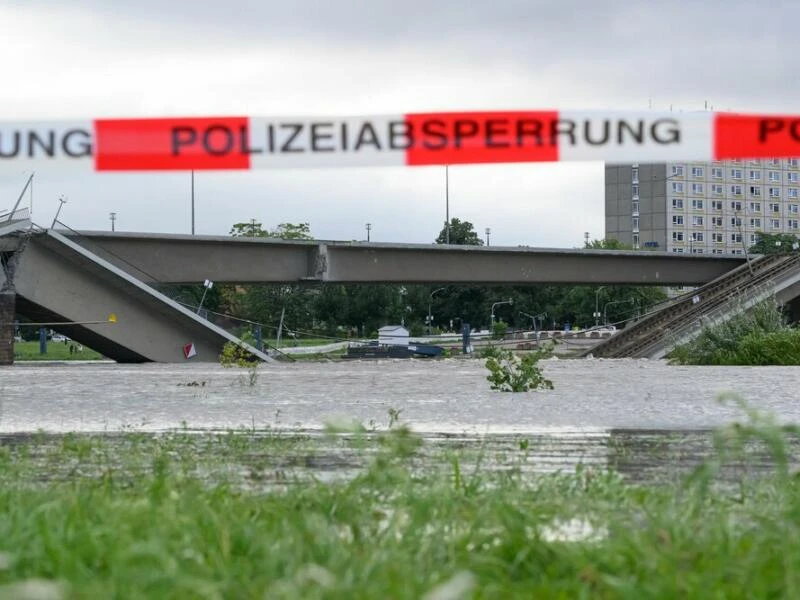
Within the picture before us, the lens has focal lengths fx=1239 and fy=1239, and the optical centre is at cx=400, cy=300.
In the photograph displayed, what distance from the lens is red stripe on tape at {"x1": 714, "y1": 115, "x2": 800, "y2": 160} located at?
375 inches

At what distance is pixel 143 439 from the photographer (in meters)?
7.88

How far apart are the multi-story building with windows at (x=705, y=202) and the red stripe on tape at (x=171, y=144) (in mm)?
146411

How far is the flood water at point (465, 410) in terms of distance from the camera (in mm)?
7582

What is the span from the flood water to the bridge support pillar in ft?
53.7

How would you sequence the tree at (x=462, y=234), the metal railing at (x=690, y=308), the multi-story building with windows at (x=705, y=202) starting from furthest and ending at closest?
the multi-story building with windows at (x=705, y=202) < the tree at (x=462, y=234) < the metal railing at (x=690, y=308)

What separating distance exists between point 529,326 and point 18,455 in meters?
119

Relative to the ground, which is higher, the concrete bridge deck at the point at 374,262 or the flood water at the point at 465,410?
the concrete bridge deck at the point at 374,262

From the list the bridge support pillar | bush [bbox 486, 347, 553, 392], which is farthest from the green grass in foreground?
the bridge support pillar

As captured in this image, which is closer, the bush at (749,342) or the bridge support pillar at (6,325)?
the bush at (749,342)

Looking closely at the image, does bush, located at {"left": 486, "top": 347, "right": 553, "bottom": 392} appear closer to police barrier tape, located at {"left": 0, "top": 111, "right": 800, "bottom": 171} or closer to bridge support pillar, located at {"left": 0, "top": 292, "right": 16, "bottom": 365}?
police barrier tape, located at {"left": 0, "top": 111, "right": 800, "bottom": 171}

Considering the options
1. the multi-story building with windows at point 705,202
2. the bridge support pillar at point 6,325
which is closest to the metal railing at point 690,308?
the bridge support pillar at point 6,325

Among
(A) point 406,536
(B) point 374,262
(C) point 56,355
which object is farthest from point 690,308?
(A) point 406,536

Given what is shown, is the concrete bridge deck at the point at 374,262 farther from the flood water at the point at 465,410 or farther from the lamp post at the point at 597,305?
the lamp post at the point at 597,305

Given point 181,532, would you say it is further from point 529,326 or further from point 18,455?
point 529,326
